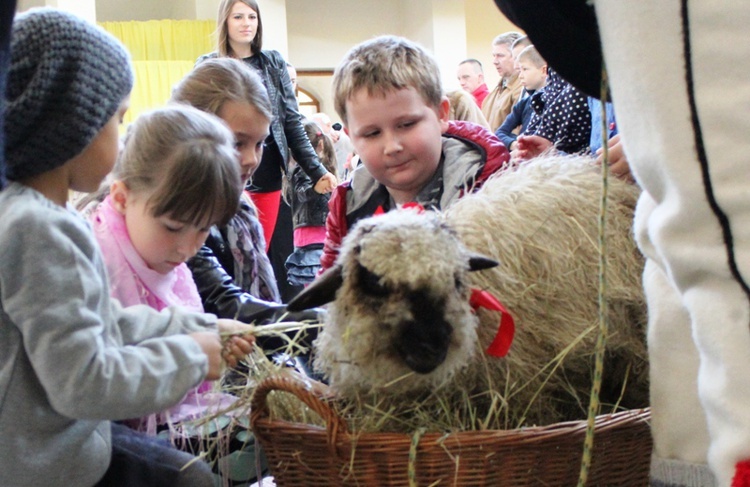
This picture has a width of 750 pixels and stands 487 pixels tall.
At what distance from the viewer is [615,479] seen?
4.29 feet

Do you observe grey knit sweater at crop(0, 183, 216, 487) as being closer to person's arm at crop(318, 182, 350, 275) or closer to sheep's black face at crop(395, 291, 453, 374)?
sheep's black face at crop(395, 291, 453, 374)

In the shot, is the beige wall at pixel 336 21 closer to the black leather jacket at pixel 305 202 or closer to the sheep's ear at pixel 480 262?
the black leather jacket at pixel 305 202

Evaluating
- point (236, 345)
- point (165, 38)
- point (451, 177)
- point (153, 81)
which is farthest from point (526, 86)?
point (165, 38)

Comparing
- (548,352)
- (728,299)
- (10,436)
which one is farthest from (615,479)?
(10,436)

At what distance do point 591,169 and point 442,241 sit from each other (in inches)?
21.6

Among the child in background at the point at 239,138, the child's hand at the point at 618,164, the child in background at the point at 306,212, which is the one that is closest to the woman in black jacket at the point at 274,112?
the child in background at the point at 306,212

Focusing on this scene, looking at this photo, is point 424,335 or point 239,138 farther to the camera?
point 239,138

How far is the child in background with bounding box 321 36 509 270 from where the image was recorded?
195 centimetres

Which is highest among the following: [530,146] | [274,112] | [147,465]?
[530,146]

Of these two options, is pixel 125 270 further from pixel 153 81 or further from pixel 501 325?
pixel 153 81

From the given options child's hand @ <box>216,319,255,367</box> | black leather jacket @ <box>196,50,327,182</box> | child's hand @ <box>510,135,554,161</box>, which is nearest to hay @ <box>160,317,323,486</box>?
child's hand @ <box>216,319,255,367</box>

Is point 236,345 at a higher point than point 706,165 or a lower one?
lower

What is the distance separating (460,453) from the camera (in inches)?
46.9

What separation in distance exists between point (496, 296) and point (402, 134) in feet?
2.20
